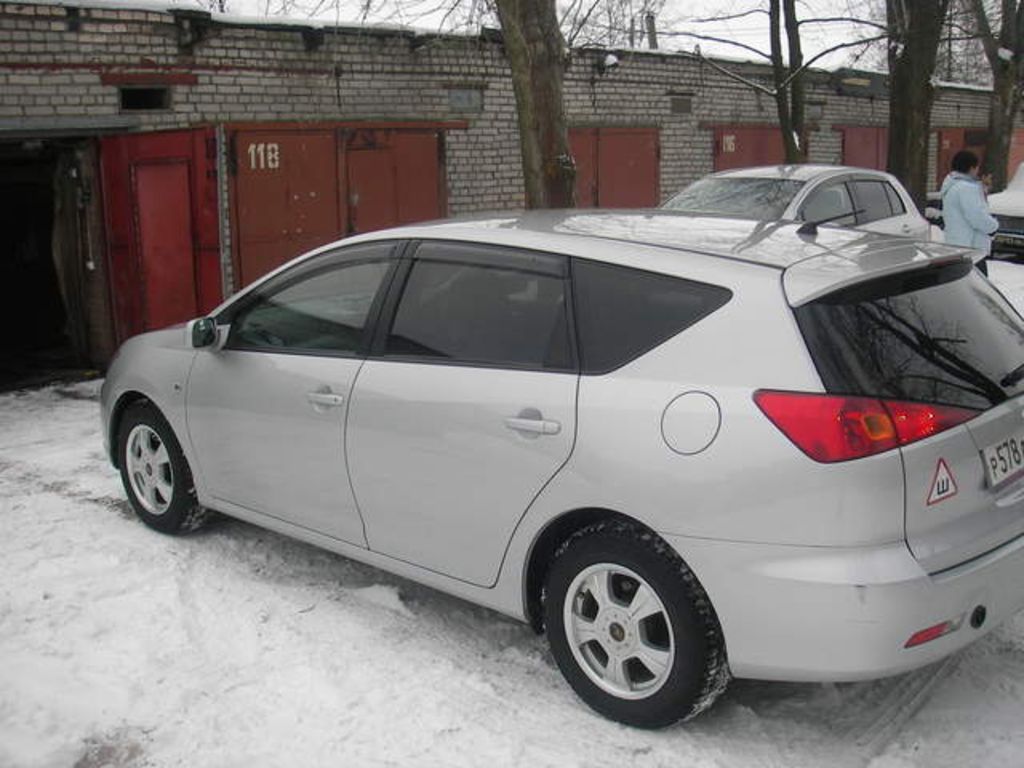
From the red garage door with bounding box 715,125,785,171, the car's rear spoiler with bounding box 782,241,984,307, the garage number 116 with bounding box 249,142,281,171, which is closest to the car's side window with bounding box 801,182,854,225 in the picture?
the garage number 116 with bounding box 249,142,281,171

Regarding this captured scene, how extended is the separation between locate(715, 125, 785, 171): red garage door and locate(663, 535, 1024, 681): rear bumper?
14.2 metres

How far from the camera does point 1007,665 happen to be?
370 cm

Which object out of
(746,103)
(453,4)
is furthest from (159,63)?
(746,103)

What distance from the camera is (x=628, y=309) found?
132 inches

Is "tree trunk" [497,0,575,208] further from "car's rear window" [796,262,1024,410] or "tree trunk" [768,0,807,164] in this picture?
"tree trunk" [768,0,807,164]

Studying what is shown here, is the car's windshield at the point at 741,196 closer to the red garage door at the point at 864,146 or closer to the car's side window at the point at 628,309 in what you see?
the car's side window at the point at 628,309

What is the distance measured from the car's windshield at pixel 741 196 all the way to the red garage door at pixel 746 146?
6.77m

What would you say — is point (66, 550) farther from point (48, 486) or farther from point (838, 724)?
point (838, 724)

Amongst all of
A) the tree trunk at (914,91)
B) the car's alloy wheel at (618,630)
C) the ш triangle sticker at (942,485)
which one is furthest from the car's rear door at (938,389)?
the tree trunk at (914,91)

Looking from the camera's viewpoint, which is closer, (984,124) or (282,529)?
(282,529)

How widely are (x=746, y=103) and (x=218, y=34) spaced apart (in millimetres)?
9851

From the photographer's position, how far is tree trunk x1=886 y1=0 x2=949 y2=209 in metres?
13.8

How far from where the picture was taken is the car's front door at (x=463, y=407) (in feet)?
11.2

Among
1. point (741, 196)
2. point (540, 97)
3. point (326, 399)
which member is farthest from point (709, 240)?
point (741, 196)
